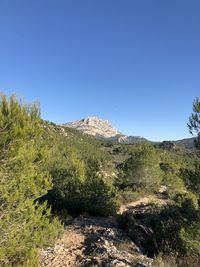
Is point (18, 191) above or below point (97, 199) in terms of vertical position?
above

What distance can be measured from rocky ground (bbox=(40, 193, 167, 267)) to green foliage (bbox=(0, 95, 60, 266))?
5.50 feet

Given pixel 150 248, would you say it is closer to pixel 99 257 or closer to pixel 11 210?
pixel 99 257

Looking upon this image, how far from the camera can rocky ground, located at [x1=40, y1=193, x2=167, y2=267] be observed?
410 inches

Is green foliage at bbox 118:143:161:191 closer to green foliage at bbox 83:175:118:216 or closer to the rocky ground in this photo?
green foliage at bbox 83:175:118:216

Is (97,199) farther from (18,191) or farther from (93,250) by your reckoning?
(18,191)

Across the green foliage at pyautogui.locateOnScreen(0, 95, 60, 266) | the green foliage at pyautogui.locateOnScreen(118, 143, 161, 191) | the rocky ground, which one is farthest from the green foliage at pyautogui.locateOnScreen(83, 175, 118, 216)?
the green foliage at pyautogui.locateOnScreen(118, 143, 161, 191)

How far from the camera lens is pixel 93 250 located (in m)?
11.5

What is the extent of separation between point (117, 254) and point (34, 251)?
391 centimetres

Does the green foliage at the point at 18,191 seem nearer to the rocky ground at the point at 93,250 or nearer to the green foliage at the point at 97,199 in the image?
the rocky ground at the point at 93,250

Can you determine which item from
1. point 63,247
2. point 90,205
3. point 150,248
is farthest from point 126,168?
point 63,247

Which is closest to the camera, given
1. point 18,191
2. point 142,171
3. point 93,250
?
point 18,191

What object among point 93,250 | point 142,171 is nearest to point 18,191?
point 93,250

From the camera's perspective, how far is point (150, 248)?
1338 centimetres

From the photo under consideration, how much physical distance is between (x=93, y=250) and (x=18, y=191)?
4655 millimetres
